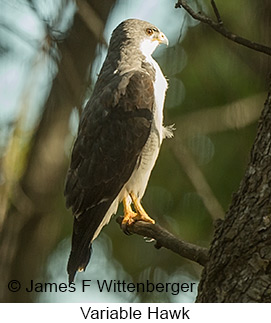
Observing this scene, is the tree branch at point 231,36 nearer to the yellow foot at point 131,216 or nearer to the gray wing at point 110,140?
the gray wing at point 110,140

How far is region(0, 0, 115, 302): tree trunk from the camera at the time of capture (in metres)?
4.83

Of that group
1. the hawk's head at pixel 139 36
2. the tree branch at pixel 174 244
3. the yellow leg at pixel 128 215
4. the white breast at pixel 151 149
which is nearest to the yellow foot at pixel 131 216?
the yellow leg at pixel 128 215

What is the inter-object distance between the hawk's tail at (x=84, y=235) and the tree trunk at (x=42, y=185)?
4.21 ft

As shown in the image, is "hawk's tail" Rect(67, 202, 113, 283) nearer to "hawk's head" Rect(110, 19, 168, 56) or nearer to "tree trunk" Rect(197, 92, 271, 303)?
"hawk's head" Rect(110, 19, 168, 56)

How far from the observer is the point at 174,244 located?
8.93ft

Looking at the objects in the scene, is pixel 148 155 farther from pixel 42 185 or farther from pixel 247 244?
pixel 247 244

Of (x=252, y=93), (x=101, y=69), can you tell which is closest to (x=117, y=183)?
(x=101, y=69)

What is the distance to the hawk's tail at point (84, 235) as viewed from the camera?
357cm

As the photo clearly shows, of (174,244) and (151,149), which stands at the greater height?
(174,244)

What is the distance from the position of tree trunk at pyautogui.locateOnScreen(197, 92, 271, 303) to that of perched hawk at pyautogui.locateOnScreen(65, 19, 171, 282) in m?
1.38

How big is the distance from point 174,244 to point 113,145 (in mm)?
1264

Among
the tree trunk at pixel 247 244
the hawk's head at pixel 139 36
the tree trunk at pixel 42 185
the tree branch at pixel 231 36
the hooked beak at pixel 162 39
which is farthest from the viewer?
the tree trunk at pixel 42 185

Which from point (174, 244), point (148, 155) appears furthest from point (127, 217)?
point (174, 244)

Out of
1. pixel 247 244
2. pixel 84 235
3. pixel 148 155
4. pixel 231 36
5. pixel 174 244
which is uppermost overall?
pixel 231 36
